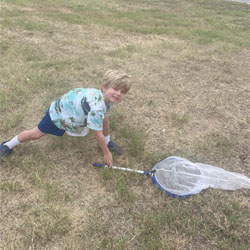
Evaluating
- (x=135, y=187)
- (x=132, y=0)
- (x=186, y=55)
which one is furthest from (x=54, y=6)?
(x=135, y=187)

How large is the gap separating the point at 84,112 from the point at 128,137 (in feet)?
2.78

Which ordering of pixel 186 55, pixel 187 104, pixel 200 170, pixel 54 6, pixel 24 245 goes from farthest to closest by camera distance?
1. pixel 54 6
2. pixel 186 55
3. pixel 187 104
4. pixel 200 170
5. pixel 24 245

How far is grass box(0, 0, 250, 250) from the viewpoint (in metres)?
2.08

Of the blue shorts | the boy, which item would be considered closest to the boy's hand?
the boy

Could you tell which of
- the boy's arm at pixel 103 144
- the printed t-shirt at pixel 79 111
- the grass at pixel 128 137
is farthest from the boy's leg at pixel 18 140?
the boy's arm at pixel 103 144

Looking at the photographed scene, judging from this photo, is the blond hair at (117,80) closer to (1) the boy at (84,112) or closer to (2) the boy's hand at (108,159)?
(1) the boy at (84,112)

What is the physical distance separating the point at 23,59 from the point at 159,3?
7761 mm

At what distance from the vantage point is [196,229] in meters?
2.11

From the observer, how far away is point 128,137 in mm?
3072

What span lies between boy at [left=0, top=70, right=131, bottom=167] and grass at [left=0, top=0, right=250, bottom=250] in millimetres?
224

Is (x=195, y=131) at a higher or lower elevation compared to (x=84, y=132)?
lower

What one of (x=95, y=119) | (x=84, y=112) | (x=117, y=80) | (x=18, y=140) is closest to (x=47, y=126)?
(x=18, y=140)

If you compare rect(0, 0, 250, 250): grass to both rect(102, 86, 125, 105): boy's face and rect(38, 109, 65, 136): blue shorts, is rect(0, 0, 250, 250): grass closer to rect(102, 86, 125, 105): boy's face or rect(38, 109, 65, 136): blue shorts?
rect(38, 109, 65, 136): blue shorts

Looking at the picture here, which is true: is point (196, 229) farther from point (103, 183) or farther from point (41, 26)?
point (41, 26)
